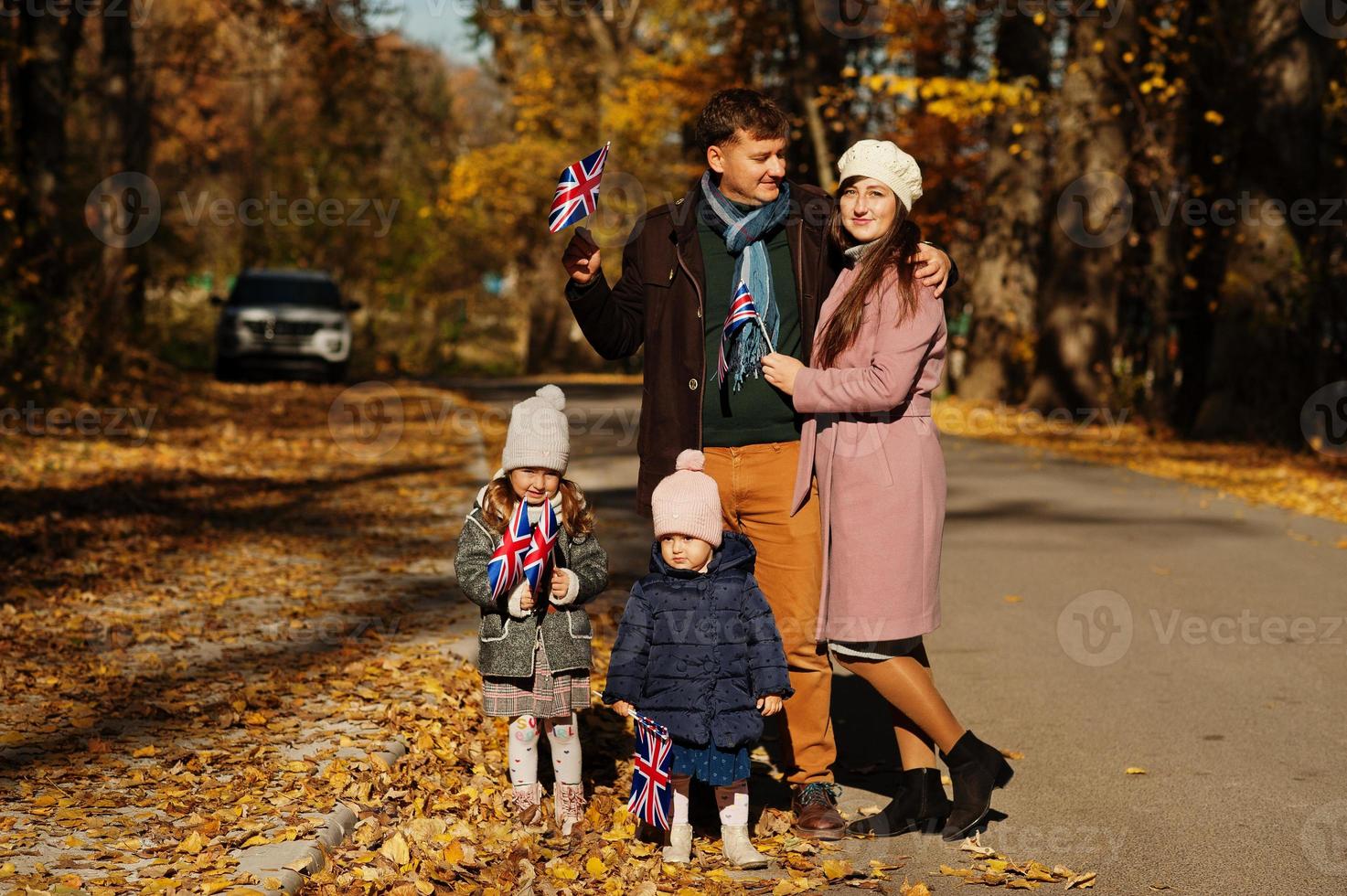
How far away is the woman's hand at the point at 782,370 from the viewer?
5094 millimetres

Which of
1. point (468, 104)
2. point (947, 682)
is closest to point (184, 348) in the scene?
point (947, 682)

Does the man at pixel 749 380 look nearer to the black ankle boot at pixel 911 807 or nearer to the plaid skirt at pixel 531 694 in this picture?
the black ankle boot at pixel 911 807

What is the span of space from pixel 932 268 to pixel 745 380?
714mm

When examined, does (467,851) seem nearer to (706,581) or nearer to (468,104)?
(706,581)

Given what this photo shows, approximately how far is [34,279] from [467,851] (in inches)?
639

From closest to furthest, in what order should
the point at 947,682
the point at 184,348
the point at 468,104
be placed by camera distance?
the point at 947,682
the point at 184,348
the point at 468,104

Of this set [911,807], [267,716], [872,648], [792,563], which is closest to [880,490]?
[792,563]

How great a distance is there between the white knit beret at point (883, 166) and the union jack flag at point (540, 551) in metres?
1.48

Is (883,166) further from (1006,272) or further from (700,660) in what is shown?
(1006,272)

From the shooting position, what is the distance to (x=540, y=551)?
5.01 metres

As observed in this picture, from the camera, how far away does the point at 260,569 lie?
10.4 m

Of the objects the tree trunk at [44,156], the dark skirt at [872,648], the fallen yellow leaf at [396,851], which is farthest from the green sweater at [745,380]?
the tree trunk at [44,156]

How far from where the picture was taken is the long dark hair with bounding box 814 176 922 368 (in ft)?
16.8

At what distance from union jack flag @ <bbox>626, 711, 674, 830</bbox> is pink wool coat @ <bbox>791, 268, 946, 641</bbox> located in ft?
2.34
